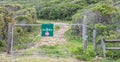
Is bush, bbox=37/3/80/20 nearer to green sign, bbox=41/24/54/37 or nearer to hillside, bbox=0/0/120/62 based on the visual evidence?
hillside, bbox=0/0/120/62

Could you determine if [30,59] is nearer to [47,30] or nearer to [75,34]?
[47,30]

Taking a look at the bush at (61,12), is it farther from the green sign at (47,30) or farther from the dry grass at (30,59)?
the dry grass at (30,59)

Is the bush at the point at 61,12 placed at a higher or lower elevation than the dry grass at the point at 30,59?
higher

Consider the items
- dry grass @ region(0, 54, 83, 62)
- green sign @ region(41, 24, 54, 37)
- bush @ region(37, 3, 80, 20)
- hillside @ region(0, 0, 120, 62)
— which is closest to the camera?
dry grass @ region(0, 54, 83, 62)

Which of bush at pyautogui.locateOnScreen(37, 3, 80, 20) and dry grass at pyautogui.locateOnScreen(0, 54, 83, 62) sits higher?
bush at pyautogui.locateOnScreen(37, 3, 80, 20)

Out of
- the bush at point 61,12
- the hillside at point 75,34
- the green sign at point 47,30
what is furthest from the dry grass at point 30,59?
the bush at point 61,12

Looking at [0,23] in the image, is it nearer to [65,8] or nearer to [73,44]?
[73,44]

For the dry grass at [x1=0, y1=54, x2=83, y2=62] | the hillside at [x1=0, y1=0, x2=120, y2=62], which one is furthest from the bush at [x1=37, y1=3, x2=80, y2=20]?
the dry grass at [x1=0, y1=54, x2=83, y2=62]

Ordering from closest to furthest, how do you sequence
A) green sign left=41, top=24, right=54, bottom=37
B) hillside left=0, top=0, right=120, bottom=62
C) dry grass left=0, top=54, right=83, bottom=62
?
dry grass left=0, top=54, right=83, bottom=62
green sign left=41, top=24, right=54, bottom=37
hillside left=0, top=0, right=120, bottom=62

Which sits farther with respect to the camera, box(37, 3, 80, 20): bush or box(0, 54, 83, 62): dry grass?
box(37, 3, 80, 20): bush

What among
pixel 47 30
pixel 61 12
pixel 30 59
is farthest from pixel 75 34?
pixel 61 12

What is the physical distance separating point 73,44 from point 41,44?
1.81 metres

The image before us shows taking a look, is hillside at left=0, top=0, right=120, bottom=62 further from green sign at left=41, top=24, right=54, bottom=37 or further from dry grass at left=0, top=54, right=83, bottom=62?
green sign at left=41, top=24, right=54, bottom=37

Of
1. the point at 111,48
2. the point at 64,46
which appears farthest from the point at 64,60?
the point at 64,46
